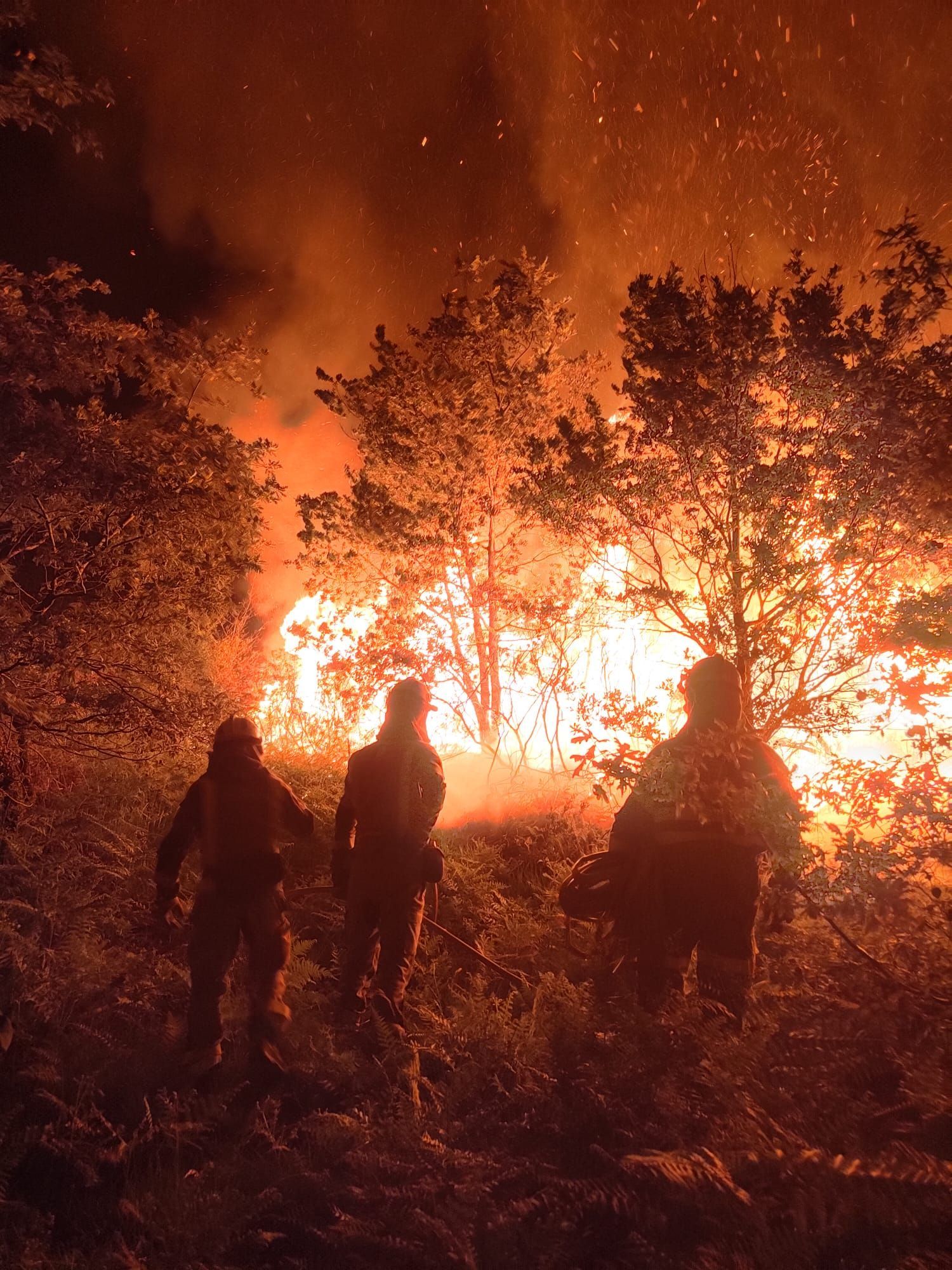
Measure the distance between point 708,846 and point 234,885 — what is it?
9.37 ft

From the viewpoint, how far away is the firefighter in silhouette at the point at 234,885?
4.16 m

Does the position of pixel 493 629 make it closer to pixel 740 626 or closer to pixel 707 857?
pixel 740 626

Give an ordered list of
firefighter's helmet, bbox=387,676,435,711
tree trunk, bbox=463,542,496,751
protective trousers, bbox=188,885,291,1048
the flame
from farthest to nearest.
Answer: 1. tree trunk, bbox=463,542,496,751
2. the flame
3. firefighter's helmet, bbox=387,676,435,711
4. protective trousers, bbox=188,885,291,1048

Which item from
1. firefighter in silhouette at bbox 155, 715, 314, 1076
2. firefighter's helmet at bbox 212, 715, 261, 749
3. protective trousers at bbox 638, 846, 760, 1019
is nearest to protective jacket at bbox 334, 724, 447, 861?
firefighter in silhouette at bbox 155, 715, 314, 1076

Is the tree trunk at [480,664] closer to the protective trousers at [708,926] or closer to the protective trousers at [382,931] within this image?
the protective trousers at [382,931]

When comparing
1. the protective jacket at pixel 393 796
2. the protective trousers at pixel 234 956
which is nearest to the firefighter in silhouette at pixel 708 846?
the protective jacket at pixel 393 796

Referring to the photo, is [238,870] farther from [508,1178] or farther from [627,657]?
[627,657]

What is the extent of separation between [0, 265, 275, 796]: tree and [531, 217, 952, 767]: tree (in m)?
3.92

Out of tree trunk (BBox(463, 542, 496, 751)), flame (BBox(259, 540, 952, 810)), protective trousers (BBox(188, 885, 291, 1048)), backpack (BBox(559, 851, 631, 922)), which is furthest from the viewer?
tree trunk (BBox(463, 542, 496, 751))

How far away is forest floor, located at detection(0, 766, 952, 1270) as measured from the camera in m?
2.67

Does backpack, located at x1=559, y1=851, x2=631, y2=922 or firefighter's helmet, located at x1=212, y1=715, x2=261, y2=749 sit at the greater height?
firefighter's helmet, located at x1=212, y1=715, x2=261, y2=749

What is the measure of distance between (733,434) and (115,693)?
6.62 meters

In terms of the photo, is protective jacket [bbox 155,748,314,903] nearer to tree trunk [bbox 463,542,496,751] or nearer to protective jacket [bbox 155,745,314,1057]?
protective jacket [bbox 155,745,314,1057]

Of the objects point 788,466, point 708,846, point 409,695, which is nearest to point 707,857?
point 708,846
